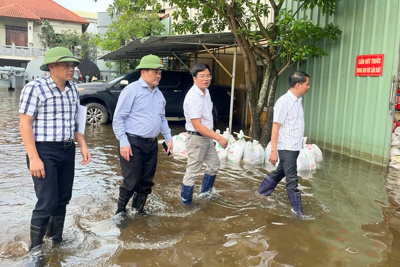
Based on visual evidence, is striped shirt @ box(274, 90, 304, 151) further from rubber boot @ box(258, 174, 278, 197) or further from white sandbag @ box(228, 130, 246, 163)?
white sandbag @ box(228, 130, 246, 163)

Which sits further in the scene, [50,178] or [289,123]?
[289,123]


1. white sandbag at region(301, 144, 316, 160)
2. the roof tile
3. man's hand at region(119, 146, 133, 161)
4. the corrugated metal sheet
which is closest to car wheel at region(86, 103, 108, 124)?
the corrugated metal sheet

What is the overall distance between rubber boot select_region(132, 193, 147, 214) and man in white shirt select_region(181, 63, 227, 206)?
0.56 m

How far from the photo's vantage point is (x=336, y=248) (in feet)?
11.8

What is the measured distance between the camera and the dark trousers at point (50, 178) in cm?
309

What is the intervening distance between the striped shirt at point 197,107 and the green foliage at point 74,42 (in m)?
28.5

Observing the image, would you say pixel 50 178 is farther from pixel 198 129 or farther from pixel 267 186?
pixel 267 186

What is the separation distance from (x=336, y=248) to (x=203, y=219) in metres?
1.41

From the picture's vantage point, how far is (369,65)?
7.27 meters

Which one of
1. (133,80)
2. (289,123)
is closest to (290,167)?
(289,123)

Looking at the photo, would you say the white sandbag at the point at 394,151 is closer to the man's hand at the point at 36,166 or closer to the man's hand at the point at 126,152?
the man's hand at the point at 126,152

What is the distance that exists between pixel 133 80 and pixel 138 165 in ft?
24.2

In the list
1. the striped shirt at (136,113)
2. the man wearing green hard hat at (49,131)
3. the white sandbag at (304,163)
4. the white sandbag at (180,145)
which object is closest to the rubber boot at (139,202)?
the striped shirt at (136,113)

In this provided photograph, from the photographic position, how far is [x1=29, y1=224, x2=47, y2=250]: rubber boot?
316cm
